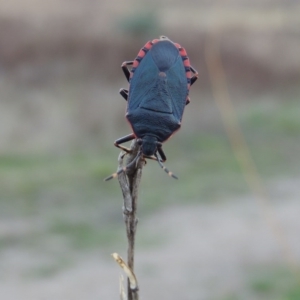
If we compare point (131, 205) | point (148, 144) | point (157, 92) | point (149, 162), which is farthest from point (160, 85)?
point (149, 162)

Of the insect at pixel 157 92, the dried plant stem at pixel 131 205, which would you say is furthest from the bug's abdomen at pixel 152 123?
the dried plant stem at pixel 131 205

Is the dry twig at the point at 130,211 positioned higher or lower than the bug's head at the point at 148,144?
lower

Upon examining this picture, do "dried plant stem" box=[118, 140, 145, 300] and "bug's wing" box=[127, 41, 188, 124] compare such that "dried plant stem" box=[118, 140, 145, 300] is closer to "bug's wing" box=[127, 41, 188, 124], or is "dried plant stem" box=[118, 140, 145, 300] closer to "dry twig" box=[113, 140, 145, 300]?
"dry twig" box=[113, 140, 145, 300]

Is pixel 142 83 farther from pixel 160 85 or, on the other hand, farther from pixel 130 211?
pixel 130 211

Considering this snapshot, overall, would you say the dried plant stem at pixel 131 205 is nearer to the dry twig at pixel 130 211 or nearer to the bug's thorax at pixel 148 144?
the dry twig at pixel 130 211

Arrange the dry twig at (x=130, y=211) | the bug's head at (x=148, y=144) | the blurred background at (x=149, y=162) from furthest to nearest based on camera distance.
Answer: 1. the blurred background at (x=149, y=162)
2. the bug's head at (x=148, y=144)
3. the dry twig at (x=130, y=211)

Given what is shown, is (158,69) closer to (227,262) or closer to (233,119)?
(227,262)
